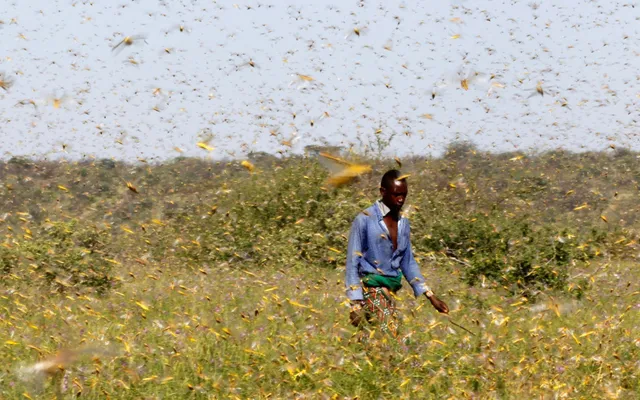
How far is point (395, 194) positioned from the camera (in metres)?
5.89

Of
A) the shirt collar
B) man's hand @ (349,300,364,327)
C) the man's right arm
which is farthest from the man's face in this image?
man's hand @ (349,300,364,327)

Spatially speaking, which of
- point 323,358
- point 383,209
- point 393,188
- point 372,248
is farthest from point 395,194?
point 323,358

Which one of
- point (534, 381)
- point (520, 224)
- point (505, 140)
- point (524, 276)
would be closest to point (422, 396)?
point (534, 381)

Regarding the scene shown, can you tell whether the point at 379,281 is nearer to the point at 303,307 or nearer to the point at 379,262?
the point at 379,262

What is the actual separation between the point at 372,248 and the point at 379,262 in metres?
0.12

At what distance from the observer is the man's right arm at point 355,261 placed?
5.93 m

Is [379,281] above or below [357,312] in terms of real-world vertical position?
above

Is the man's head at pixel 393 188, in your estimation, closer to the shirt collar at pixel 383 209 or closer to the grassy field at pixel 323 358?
the shirt collar at pixel 383 209

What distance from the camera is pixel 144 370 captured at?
18.7ft

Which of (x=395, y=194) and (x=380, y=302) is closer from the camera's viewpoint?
(x=395, y=194)

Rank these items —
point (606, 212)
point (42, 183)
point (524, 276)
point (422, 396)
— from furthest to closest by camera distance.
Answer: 1. point (42, 183)
2. point (606, 212)
3. point (524, 276)
4. point (422, 396)

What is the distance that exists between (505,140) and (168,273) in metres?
8.11

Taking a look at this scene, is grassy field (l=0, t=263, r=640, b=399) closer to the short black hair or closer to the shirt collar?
the shirt collar

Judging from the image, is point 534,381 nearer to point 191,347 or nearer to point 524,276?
point 191,347
